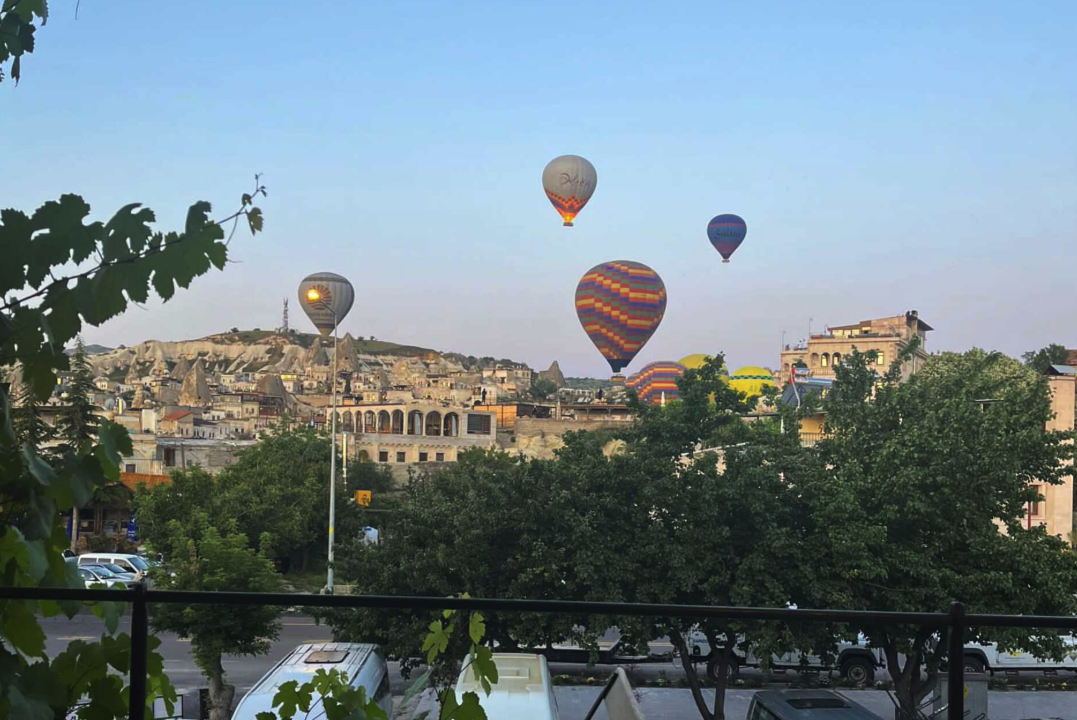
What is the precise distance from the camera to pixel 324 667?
25.9 feet

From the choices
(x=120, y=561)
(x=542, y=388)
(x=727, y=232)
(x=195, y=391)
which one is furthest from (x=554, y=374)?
(x=120, y=561)

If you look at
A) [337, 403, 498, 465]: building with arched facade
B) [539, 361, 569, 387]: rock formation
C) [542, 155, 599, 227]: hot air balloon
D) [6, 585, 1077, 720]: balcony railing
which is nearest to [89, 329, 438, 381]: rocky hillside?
[539, 361, 569, 387]: rock formation

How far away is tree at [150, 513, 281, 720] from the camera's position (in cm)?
1296

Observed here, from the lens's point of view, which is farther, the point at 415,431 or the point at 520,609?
the point at 415,431

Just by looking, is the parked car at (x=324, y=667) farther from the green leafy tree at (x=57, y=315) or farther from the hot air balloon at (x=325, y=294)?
the hot air balloon at (x=325, y=294)

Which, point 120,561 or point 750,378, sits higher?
point 750,378

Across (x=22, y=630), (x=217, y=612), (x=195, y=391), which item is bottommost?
(x=217, y=612)

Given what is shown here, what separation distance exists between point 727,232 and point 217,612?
5058cm

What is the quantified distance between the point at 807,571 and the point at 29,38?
11.9 meters

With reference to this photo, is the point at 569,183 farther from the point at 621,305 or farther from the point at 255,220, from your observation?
the point at 255,220

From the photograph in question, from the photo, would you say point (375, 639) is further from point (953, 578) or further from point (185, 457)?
point (185, 457)

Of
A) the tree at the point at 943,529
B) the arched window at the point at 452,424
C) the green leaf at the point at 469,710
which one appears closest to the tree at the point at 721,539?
the tree at the point at 943,529

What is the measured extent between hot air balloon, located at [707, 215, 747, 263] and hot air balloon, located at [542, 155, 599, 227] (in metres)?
7.97

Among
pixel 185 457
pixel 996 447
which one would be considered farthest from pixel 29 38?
pixel 185 457
